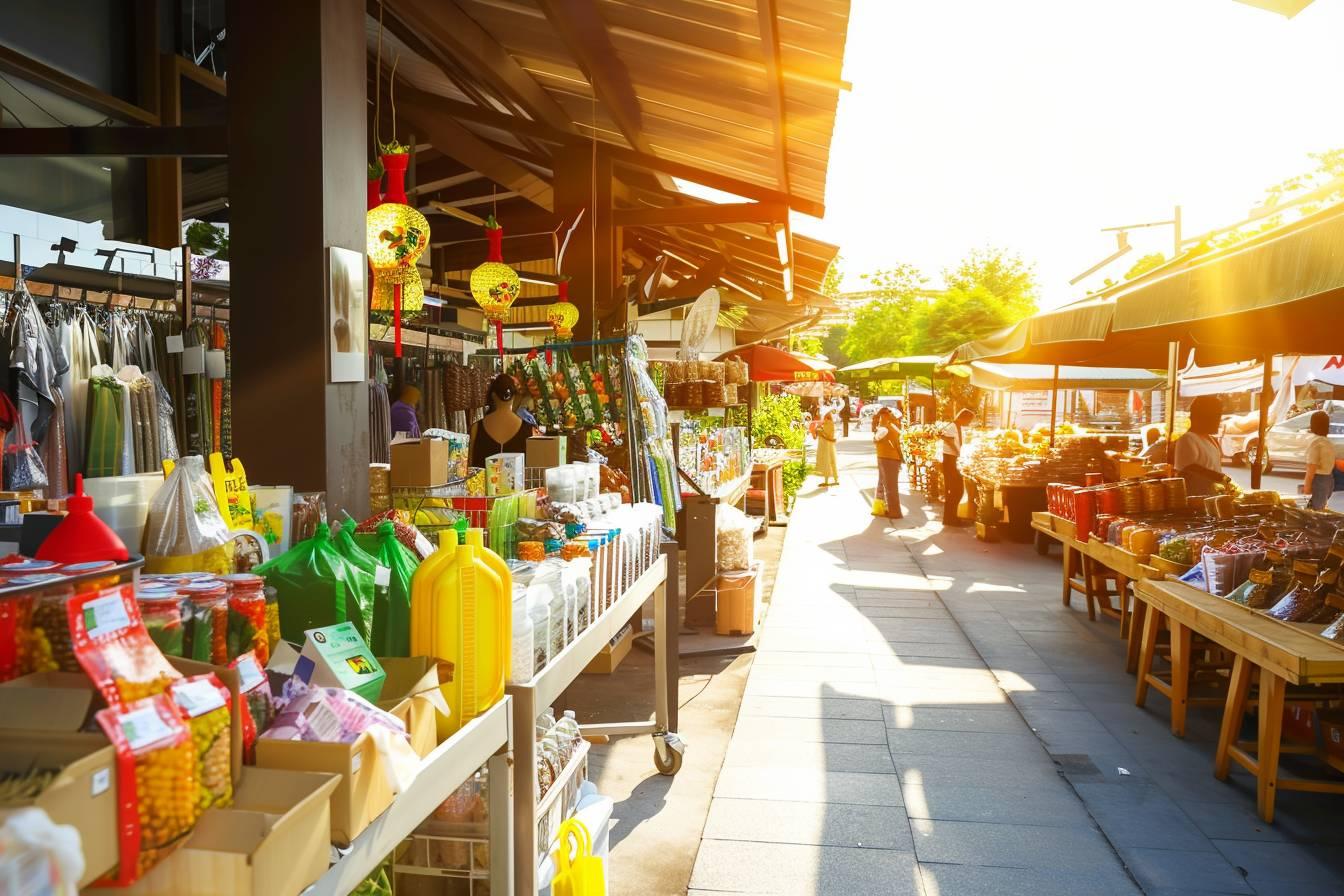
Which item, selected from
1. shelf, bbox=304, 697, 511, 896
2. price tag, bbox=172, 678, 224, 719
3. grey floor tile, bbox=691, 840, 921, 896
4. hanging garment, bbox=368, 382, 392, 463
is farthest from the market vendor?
price tag, bbox=172, 678, 224, 719

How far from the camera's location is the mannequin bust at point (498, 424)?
5902 mm

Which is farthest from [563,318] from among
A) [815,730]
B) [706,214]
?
[815,730]

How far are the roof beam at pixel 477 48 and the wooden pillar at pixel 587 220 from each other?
319mm

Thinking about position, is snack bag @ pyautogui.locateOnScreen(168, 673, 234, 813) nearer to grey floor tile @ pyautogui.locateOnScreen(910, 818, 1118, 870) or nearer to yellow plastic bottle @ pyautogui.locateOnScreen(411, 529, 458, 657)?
yellow plastic bottle @ pyautogui.locateOnScreen(411, 529, 458, 657)

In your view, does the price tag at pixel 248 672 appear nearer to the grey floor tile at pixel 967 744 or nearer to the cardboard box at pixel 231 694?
the cardboard box at pixel 231 694

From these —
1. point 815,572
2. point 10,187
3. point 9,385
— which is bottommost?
point 815,572

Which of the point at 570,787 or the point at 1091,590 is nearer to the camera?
the point at 570,787

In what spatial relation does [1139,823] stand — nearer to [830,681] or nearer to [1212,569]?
[1212,569]

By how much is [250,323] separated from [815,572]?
7.12 m

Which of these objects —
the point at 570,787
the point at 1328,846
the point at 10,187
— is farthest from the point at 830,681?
the point at 10,187

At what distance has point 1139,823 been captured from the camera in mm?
3936

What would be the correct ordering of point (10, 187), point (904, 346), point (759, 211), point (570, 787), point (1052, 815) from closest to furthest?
point (570, 787)
point (1052, 815)
point (10, 187)
point (759, 211)
point (904, 346)

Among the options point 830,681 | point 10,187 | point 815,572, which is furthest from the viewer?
point 815,572

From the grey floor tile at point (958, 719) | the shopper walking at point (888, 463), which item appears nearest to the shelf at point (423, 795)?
the grey floor tile at point (958, 719)
